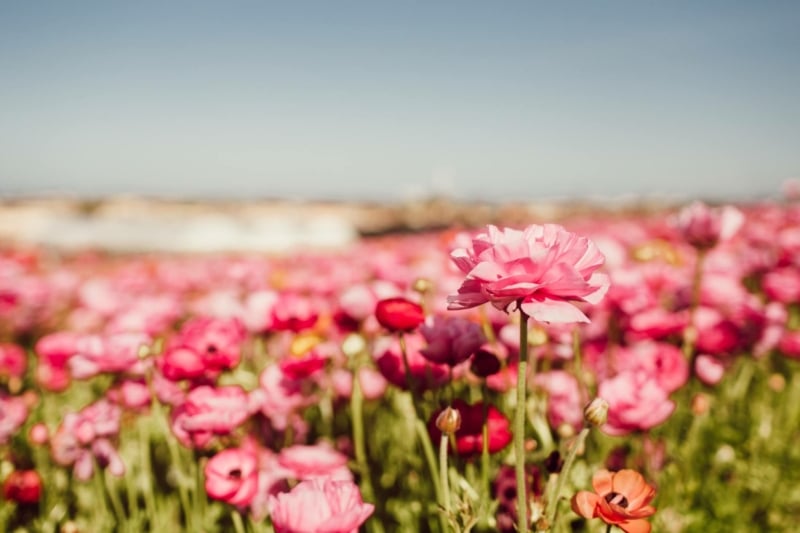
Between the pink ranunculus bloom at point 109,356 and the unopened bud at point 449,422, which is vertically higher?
the unopened bud at point 449,422

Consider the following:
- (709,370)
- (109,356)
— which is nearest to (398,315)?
(109,356)

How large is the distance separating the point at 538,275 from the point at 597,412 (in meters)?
0.21

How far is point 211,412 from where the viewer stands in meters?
1.09

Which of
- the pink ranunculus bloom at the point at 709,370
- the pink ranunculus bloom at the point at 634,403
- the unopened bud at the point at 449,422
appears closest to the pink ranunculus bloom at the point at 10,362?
the unopened bud at the point at 449,422

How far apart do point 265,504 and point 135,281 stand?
2730 millimetres

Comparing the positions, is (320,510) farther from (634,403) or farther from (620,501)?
(634,403)

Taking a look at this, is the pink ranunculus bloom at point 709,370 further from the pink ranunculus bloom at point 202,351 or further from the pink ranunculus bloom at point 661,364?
the pink ranunculus bloom at point 202,351

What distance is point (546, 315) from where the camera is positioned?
71 cm

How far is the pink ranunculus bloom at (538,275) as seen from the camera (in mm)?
721

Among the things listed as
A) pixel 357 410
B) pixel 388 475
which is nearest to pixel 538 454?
pixel 357 410

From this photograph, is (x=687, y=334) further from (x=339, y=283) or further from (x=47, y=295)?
(x=47, y=295)

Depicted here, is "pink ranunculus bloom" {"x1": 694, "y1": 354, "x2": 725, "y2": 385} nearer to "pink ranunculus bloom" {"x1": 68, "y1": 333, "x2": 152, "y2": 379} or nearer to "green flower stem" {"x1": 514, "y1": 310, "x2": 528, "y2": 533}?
"green flower stem" {"x1": 514, "y1": 310, "x2": 528, "y2": 533}

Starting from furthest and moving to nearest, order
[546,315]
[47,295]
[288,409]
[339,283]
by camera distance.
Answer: [47,295] < [339,283] < [288,409] < [546,315]

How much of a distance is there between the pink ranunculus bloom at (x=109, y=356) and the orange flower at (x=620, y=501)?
3.25 feet
